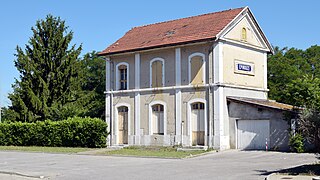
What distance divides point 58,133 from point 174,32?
1227cm

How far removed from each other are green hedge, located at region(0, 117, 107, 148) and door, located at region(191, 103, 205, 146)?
290 inches

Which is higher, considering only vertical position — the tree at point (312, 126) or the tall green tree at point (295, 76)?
the tall green tree at point (295, 76)

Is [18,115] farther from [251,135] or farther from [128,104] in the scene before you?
[251,135]

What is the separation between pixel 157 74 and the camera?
112 ft

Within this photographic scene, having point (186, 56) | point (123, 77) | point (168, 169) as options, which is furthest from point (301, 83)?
point (123, 77)

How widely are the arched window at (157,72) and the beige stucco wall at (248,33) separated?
16.5 ft

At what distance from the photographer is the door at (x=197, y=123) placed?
31.8 metres

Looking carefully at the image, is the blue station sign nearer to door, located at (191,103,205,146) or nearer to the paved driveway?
door, located at (191,103,205,146)

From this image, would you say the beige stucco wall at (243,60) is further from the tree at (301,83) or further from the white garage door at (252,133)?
the white garage door at (252,133)

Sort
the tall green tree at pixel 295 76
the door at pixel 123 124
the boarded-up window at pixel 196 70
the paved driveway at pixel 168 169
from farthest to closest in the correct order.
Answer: the door at pixel 123 124
the boarded-up window at pixel 196 70
the tall green tree at pixel 295 76
the paved driveway at pixel 168 169

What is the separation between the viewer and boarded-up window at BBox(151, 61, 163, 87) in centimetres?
3381

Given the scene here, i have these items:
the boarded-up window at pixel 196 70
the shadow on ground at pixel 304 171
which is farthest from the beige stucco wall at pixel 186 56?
the shadow on ground at pixel 304 171

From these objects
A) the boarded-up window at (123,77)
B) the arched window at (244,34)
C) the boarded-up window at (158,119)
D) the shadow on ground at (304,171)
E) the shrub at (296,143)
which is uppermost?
the arched window at (244,34)

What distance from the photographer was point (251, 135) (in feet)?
100
